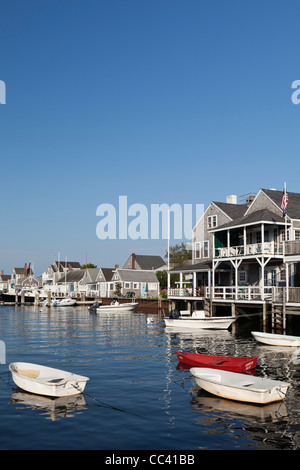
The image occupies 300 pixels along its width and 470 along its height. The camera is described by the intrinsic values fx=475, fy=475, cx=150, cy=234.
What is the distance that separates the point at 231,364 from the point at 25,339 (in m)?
21.4

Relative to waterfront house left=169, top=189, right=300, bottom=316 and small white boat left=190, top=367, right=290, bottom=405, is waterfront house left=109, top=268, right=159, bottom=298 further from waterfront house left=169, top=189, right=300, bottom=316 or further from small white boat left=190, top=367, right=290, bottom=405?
small white boat left=190, top=367, right=290, bottom=405

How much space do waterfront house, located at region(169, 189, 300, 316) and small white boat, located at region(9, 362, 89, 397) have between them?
22217mm

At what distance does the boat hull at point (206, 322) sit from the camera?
4172 centimetres

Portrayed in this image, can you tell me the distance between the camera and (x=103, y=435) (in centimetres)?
1378

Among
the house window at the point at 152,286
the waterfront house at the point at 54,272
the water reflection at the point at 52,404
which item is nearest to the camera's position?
the water reflection at the point at 52,404

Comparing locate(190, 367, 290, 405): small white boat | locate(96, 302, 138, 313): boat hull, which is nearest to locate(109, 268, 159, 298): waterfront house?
locate(96, 302, 138, 313): boat hull

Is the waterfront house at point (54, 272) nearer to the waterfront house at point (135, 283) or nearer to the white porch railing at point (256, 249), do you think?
the waterfront house at point (135, 283)

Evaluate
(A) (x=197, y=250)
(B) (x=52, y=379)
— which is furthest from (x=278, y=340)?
(A) (x=197, y=250)

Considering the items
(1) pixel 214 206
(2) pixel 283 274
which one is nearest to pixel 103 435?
(2) pixel 283 274

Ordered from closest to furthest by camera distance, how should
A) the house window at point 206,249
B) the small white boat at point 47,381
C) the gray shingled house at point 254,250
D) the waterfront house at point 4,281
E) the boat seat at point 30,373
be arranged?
1. the small white boat at point 47,381
2. the boat seat at point 30,373
3. the gray shingled house at point 254,250
4. the house window at point 206,249
5. the waterfront house at point 4,281

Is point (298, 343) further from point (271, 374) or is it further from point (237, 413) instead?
point (237, 413)

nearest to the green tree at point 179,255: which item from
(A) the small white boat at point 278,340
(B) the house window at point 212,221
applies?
(B) the house window at point 212,221

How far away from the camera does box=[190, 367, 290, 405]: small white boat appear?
1633 centimetres

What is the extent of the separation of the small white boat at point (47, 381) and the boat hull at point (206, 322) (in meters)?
24.4
